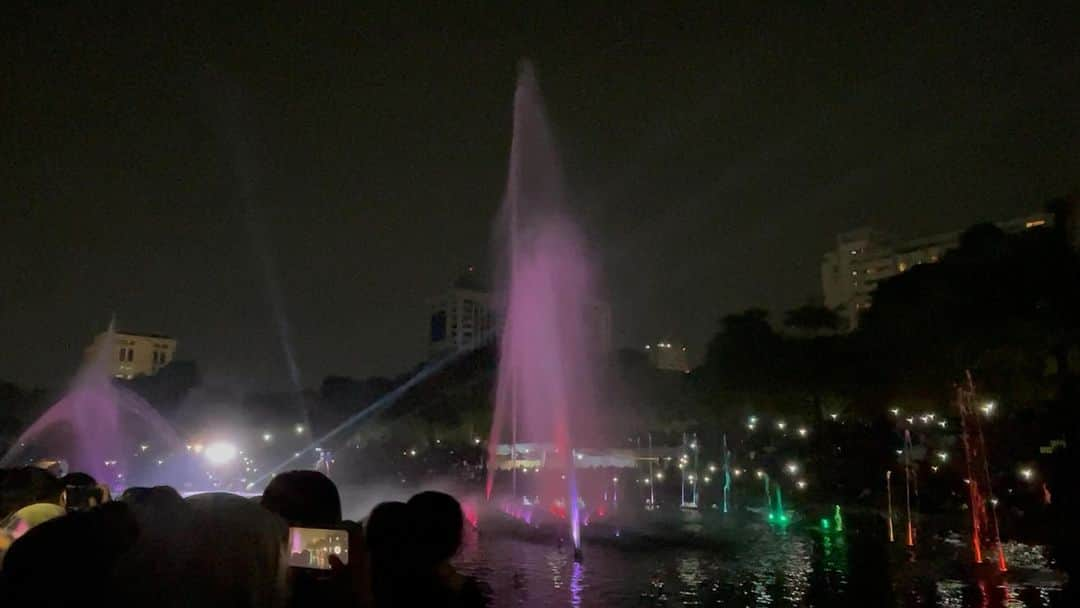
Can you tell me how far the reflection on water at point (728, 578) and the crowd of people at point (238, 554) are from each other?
10.0 metres

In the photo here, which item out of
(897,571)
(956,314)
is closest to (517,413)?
(956,314)

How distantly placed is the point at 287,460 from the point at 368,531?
6235cm

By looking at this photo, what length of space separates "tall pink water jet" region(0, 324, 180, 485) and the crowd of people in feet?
131

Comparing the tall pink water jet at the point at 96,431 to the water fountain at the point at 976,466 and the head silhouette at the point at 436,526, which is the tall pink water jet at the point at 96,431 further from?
the head silhouette at the point at 436,526

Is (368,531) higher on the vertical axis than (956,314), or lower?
lower

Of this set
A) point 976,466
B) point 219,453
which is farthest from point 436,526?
point 219,453

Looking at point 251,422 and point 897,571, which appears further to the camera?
point 251,422

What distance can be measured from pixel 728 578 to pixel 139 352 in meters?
109

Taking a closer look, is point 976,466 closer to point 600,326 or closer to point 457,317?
point 600,326

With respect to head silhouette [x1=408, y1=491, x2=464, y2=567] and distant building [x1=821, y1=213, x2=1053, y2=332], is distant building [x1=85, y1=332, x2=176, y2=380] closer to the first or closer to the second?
distant building [x1=821, y1=213, x2=1053, y2=332]

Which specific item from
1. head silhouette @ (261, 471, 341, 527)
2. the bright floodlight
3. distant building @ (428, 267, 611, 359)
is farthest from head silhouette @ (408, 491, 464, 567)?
distant building @ (428, 267, 611, 359)

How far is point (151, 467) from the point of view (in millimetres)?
47719

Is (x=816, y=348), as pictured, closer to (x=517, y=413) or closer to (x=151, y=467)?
(x=517, y=413)

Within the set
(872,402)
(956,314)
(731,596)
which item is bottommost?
(731,596)
